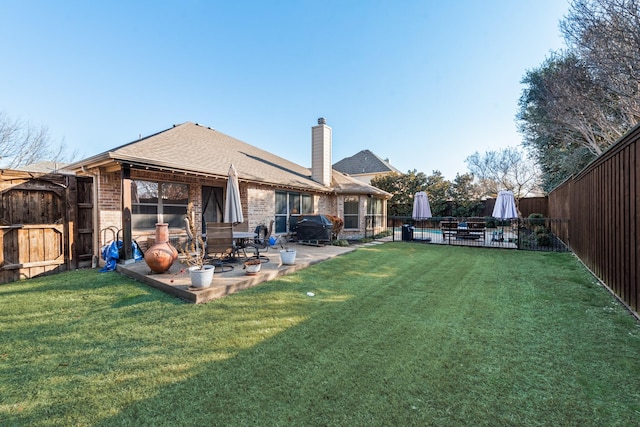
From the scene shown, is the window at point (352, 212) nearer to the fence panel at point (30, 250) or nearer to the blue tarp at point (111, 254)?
the blue tarp at point (111, 254)

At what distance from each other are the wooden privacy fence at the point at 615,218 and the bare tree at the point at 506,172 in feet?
82.8

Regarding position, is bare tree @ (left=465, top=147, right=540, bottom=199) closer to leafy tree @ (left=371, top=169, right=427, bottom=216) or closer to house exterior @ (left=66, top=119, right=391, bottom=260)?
leafy tree @ (left=371, top=169, right=427, bottom=216)

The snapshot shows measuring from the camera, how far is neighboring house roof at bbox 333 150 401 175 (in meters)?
31.5

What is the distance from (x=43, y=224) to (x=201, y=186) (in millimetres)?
4113

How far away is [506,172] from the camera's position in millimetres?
30578

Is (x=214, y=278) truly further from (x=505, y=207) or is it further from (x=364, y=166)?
(x=364, y=166)

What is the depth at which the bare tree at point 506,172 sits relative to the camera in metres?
29.0

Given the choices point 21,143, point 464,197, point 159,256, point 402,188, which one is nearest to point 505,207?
point 402,188

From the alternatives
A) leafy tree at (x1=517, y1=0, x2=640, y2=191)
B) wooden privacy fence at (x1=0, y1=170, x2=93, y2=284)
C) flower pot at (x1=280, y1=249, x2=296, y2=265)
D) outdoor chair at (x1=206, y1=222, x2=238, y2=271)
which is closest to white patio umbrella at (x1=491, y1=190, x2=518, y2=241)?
leafy tree at (x1=517, y1=0, x2=640, y2=191)

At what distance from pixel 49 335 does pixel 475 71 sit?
16.1m

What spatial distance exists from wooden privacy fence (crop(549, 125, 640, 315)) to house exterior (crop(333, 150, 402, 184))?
77.1 feet

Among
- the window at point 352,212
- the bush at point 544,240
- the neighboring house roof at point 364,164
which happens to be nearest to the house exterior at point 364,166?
the neighboring house roof at point 364,164

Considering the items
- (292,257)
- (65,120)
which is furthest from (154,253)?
(65,120)

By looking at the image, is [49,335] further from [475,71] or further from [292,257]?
[475,71]
